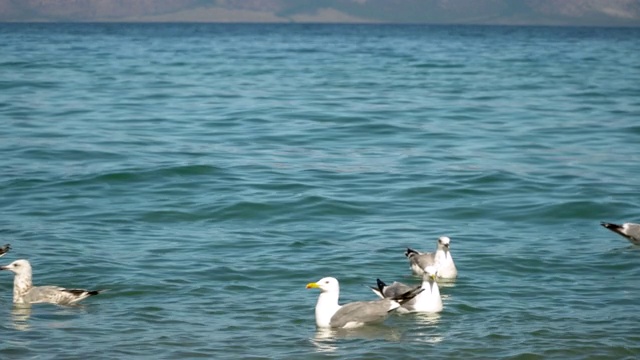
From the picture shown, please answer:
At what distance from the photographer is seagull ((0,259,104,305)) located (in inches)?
464

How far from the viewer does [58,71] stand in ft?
153

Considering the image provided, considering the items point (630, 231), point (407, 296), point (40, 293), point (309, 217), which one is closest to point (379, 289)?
point (407, 296)

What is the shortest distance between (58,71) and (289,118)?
19057 mm

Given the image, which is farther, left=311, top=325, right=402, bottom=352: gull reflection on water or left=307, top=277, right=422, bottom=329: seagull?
left=307, top=277, right=422, bottom=329: seagull

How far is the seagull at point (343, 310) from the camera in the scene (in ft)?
36.0

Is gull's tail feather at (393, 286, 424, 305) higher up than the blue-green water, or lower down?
higher up

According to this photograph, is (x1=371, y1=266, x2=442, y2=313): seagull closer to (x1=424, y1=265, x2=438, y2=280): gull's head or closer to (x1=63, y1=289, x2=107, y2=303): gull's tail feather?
(x1=424, y1=265, x2=438, y2=280): gull's head

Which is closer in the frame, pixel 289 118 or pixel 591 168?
pixel 591 168

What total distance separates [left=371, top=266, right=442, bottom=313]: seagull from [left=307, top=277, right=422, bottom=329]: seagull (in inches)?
16.1

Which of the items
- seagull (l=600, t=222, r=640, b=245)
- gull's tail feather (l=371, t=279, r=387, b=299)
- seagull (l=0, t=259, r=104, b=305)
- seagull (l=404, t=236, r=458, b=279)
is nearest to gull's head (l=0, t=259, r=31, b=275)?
seagull (l=0, t=259, r=104, b=305)

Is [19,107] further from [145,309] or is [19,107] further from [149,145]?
[145,309]

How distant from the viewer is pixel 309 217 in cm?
1698

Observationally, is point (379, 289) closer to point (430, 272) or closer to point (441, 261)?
point (430, 272)

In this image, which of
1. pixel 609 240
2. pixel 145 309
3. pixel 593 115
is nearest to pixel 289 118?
pixel 593 115
